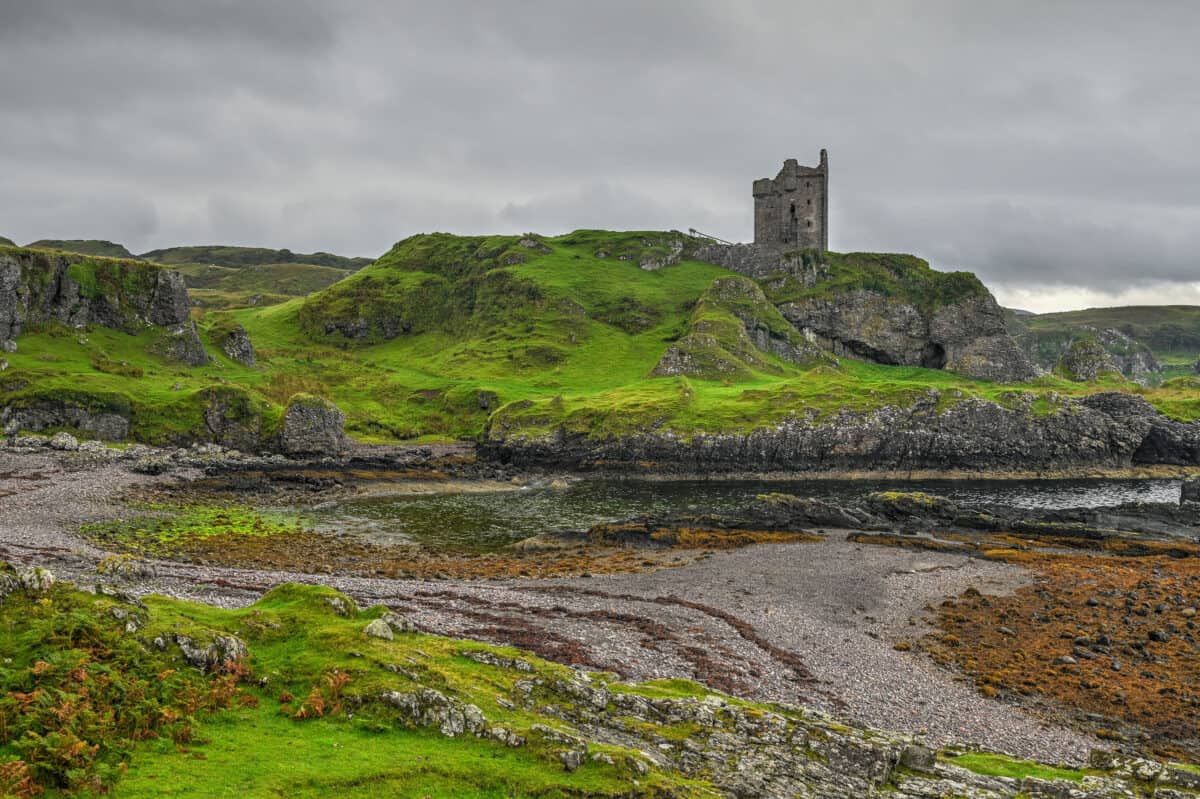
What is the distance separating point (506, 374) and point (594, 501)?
80236 millimetres

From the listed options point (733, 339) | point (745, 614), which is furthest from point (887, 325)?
point (745, 614)

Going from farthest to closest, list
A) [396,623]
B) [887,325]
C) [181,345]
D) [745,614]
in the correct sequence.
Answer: [887,325], [181,345], [745,614], [396,623]

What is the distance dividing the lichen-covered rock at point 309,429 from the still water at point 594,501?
25.2 meters

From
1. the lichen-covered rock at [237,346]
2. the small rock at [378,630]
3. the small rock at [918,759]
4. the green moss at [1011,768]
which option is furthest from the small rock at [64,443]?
the green moss at [1011,768]

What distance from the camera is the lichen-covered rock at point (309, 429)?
324 feet

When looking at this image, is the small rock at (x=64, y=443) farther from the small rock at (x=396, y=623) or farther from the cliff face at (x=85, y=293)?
the small rock at (x=396, y=623)

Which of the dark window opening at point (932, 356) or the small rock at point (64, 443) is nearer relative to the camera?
the small rock at point (64, 443)

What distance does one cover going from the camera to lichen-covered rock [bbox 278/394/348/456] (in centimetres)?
9875

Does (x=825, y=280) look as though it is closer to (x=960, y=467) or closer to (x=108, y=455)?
(x=960, y=467)

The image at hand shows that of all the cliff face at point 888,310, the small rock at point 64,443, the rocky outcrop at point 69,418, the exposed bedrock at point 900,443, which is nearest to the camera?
the small rock at point 64,443

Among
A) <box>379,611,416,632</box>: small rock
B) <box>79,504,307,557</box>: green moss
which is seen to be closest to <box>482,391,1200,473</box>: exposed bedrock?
<box>79,504,307,557</box>: green moss

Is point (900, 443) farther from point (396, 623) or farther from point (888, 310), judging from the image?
point (396, 623)

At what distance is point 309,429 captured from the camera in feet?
326

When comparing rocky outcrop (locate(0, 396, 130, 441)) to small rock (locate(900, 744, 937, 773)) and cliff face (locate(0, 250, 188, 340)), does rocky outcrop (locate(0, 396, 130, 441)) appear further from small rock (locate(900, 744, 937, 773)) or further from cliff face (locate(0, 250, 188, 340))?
small rock (locate(900, 744, 937, 773))
